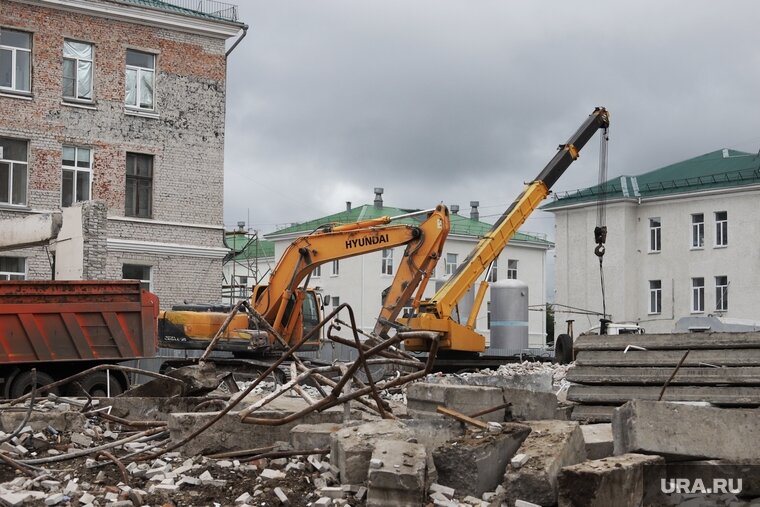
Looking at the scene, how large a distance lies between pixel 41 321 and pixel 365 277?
138 feet

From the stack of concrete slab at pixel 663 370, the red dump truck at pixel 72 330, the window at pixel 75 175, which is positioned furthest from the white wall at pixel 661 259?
the stack of concrete slab at pixel 663 370

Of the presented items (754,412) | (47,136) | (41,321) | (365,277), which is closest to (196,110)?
(47,136)

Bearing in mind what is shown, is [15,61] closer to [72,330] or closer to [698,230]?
[72,330]

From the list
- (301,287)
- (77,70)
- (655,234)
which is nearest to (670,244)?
(655,234)

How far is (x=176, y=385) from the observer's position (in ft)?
35.9

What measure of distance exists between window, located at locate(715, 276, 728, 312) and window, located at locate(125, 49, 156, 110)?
3031 cm

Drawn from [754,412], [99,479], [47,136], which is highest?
[47,136]

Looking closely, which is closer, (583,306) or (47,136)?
(47,136)

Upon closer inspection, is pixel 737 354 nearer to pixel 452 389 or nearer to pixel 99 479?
pixel 452 389

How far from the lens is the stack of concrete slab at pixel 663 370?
367 inches

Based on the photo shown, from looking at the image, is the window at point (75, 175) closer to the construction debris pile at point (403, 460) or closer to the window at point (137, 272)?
the window at point (137, 272)

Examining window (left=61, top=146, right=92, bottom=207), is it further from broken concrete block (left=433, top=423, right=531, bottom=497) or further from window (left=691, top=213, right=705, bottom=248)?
window (left=691, top=213, right=705, bottom=248)

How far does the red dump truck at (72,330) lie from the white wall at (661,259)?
3723cm

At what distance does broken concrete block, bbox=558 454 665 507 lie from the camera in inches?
258
